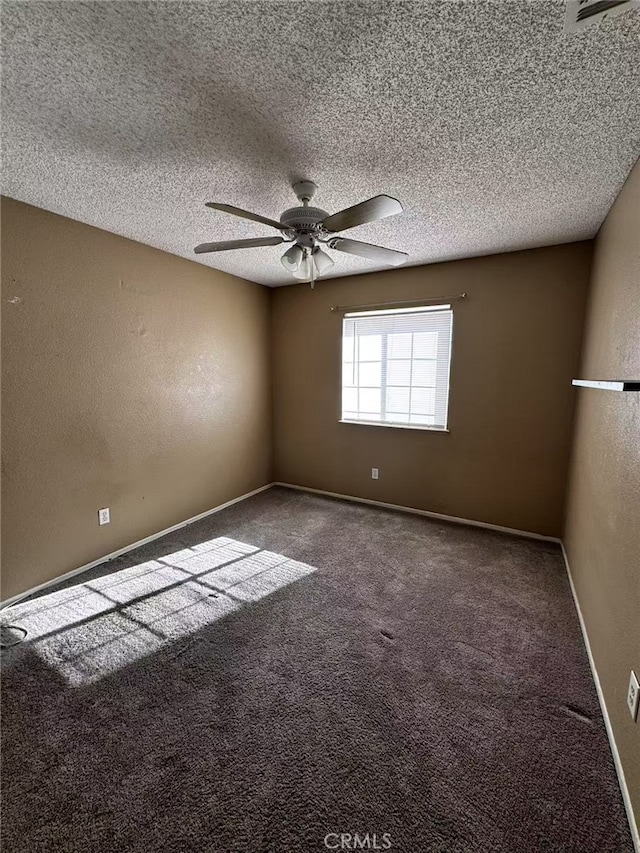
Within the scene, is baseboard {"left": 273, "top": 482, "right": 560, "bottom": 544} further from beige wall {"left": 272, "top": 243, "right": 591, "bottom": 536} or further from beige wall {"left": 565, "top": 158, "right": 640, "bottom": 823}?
beige wall {"left": 565, "top": 158, "right": 640, "bottom": 823}

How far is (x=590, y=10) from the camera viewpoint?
96 cm

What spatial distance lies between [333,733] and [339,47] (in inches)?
96.2

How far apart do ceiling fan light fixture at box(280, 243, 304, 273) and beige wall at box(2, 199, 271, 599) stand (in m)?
1.48

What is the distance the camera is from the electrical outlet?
1224 mm

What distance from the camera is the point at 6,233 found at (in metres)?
2.16

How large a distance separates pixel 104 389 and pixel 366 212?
7.34 feet

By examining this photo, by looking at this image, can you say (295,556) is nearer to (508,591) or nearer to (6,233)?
(508,591)

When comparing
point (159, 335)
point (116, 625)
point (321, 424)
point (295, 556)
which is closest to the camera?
point (116, 625)

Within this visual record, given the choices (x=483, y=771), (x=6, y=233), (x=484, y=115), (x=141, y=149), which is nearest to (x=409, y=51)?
(x=484, y=115)

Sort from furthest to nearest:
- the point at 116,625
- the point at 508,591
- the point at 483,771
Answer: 1. the point at 508,591
2. the point at 116,625
3. the point at 483,771

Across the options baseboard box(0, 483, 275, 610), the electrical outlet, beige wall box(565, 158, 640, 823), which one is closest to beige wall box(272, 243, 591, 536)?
beige wall box(565, 158, 640, 823)

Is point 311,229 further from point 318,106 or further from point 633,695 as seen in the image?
point 633,695

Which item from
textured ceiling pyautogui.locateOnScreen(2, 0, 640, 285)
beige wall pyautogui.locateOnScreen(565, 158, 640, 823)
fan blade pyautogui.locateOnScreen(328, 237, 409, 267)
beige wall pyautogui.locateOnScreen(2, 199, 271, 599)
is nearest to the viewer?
textured ceiling pyautogui.locateOnScreen(2, 0, 640, 285)

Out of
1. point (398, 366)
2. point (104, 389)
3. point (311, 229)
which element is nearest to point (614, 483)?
point (311, 229)
